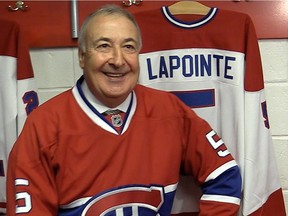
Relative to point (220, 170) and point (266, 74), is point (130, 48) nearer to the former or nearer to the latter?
point (220, 170)

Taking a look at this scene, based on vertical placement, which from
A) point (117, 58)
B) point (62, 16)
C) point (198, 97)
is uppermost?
point (62, 16)

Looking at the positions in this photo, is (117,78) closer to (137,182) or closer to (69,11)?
(137,182)

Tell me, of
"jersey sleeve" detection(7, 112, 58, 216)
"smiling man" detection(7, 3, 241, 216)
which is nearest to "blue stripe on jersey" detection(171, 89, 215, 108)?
"smiling man" detection(7, 3, 241, 216)

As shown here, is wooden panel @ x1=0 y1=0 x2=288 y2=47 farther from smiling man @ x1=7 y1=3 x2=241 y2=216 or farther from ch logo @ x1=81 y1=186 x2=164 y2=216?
ch logo @ x1=81 y1=186 x2=164 y2=216

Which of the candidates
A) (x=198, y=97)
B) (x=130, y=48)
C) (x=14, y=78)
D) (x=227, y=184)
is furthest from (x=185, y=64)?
(x=14, y=78)

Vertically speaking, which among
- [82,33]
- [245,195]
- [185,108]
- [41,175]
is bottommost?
[245,195]

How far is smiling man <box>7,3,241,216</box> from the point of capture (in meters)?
1.14

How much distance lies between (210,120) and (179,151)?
0.15 metres

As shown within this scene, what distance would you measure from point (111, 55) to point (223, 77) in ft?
1.10

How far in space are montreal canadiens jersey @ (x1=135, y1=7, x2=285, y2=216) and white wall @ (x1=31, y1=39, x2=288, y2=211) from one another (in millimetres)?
175

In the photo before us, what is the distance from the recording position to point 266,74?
57.7 inches

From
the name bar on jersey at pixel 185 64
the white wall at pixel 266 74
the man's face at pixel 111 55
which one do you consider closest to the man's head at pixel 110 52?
the man's face at pixel 111 55

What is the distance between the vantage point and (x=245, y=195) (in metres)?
1.31

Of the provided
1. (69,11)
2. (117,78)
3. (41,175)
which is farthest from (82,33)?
(41,175)
